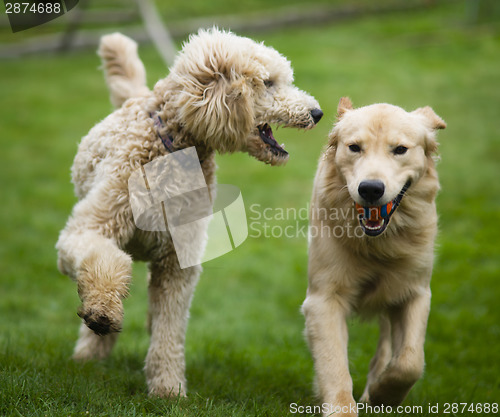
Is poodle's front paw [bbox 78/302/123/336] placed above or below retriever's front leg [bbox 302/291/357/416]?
above

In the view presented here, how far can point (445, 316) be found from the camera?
21.9ft

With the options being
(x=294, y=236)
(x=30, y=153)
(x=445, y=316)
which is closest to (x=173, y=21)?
(x=30, y=153)

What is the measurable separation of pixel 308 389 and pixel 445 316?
2.57 metres

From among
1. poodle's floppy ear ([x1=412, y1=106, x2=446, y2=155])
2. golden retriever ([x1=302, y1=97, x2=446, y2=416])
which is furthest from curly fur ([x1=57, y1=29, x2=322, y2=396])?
poodle's floppy ear ([x1=412, y1=106, x2=446, y2=155])

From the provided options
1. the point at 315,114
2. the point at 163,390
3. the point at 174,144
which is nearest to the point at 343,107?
the point at 315,114

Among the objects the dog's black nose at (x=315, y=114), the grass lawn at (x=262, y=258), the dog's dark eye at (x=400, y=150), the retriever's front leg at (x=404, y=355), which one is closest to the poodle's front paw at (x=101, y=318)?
the grass lawn at (x=262, y=258)

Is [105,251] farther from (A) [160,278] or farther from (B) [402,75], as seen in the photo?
(B) [402,75]

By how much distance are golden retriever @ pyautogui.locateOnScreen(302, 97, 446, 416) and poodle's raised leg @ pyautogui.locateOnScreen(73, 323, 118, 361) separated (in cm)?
173

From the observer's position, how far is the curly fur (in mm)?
3957

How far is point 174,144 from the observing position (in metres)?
4.15

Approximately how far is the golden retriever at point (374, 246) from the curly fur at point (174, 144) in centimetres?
52

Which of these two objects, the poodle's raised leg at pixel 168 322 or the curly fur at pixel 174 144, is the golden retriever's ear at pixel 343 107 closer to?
the curly fur at pixel 174 144

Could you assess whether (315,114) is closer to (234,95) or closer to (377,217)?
(234,95)

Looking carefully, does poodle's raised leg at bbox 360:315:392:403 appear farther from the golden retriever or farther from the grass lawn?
the golden retriever
